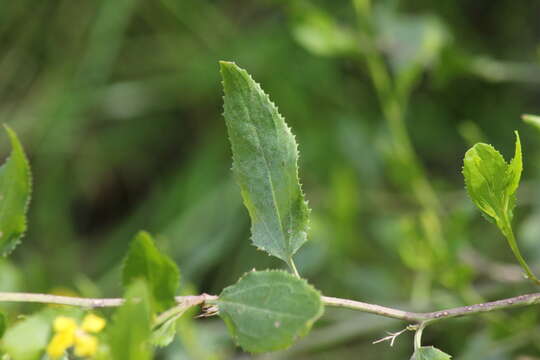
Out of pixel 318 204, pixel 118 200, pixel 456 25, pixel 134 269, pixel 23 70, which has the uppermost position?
pixel 134 269

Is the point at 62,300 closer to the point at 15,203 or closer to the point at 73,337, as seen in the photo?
the point at 73,337

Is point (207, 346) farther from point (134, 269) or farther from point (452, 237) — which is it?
point (134, 269)

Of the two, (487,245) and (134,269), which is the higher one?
(134,269)

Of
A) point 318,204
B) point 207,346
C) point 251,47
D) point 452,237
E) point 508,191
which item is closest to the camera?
point 508,191

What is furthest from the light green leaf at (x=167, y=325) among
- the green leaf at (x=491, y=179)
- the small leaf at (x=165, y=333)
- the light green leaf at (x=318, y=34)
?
the light green leaf at (x=318, y=34)

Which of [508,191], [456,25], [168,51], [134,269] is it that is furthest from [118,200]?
[508,191]

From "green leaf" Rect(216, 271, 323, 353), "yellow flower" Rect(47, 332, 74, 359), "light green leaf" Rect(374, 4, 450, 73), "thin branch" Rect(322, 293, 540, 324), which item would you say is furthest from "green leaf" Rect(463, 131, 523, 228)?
"light green leaf" Rect(374, 4, 450, 73)
